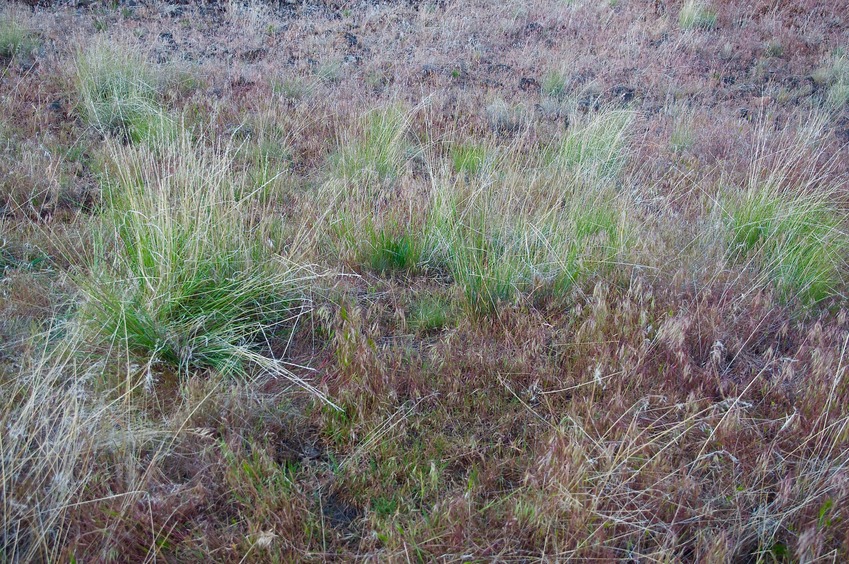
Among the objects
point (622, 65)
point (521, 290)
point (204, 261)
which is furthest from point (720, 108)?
point (204, 261)

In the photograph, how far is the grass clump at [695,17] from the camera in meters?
9.47

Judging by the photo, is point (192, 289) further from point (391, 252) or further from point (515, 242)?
point (515, 242)

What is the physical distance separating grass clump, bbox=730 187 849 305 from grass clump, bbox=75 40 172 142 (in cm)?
401

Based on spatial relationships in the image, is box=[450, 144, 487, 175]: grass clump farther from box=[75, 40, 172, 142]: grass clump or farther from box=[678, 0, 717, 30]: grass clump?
box=[678, 0, 717, 30]: grass clump

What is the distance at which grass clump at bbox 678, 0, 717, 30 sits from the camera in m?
9.47

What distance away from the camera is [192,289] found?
265cm

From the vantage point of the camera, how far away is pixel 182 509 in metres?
1.87

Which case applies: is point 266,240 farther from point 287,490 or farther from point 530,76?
point 530,76

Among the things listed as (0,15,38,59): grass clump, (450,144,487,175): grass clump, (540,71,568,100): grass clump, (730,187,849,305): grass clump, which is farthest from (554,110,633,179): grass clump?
(0,15,38,59): grass clump

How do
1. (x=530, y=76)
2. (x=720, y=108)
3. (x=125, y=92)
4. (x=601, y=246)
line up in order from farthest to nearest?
(x=530, y=76), (x=720, y=108), (x=125, y=92), (x=601, y=246)

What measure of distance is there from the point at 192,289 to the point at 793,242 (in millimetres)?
3305

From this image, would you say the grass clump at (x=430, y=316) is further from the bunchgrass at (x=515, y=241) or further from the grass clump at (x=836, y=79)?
the grass clump at (x=836, y=79)

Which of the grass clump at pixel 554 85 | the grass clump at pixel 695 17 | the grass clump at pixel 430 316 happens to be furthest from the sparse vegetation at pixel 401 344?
the grass clump at pixel 695 17

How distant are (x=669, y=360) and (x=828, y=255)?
1448mm
